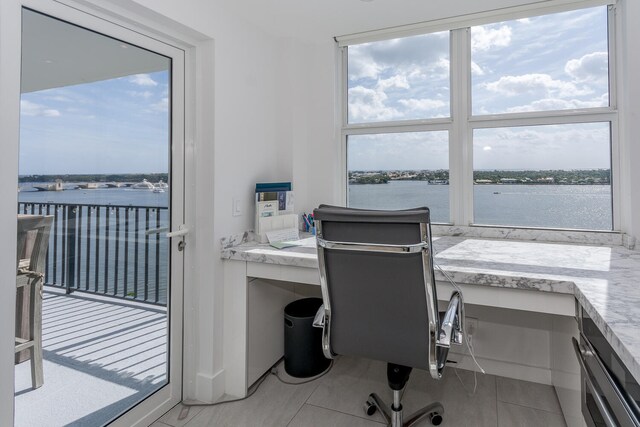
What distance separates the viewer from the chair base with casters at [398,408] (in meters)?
1.59

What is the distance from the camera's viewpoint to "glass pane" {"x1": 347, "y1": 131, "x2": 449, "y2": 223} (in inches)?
103

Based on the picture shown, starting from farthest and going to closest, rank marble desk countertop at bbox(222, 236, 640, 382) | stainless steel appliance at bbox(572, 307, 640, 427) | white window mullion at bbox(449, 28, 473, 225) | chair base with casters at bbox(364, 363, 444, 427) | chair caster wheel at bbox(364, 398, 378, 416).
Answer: white window mullion at bbox(449, 28, 473, 225), chair caster wheel at bbox(364, 398, 378, 416), chair base with casters at bbox(364, 363, 444, 427), marble desk countertop at bbox(222, 236, 640, 382), stainless steel appliance at bbox(572, 307, 640, 427)

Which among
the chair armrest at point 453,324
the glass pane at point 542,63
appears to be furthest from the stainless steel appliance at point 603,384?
the glass pane at point 542,63

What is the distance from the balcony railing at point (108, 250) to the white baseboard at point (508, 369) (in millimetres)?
2009

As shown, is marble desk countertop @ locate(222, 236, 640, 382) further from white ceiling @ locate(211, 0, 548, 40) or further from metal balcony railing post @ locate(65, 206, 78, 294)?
white ceiling @ locate(211, 0, 548, 40)

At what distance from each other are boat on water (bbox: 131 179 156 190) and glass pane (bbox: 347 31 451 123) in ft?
5.51

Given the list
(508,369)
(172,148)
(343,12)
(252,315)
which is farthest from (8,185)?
(508,369)

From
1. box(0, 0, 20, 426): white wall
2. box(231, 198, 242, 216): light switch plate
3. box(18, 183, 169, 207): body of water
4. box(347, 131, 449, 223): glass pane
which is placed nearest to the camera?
box(0, 0, 20, 426): white wall

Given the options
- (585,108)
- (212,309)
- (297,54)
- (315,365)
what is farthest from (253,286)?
(585,108)

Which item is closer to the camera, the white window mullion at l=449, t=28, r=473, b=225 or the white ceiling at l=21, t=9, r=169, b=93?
the white ceiling at l=21, t=9, r=169, b=93

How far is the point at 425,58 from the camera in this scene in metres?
2.64

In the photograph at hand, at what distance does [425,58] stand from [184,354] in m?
2.67

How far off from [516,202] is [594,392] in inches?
61.0

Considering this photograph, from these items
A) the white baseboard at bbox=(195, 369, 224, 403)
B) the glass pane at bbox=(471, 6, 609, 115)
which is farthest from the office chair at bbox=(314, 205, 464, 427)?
the glass pane at bbox=(471, 6, 609, 115)
